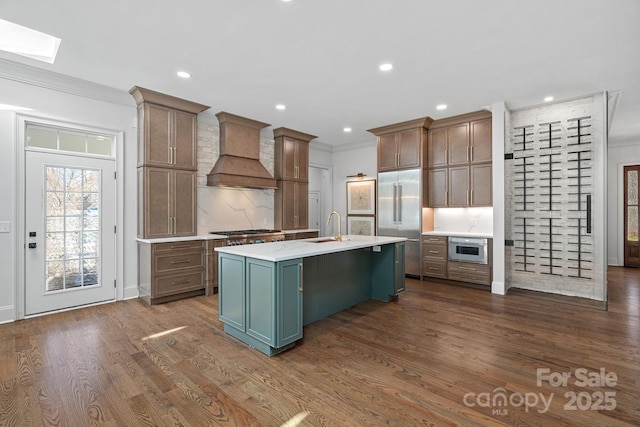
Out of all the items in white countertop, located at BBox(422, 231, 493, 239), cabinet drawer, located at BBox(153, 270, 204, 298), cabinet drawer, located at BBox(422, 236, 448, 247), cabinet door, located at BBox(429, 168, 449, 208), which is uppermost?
cabinet door, located at BBox(429, 168, 449, 208)

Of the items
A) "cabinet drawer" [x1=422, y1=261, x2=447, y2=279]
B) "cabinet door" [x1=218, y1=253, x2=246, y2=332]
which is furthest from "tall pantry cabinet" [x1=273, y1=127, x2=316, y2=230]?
"cabinet door" [x1=218, y1=253, x2=246, y2=332]

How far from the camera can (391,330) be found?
3326 mm

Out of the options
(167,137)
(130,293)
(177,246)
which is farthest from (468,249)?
(130,293)

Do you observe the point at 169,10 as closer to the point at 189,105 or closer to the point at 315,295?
the point at 189,105

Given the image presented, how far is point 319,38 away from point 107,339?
3682 mm

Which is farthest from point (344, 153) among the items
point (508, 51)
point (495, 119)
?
point (508, 51)

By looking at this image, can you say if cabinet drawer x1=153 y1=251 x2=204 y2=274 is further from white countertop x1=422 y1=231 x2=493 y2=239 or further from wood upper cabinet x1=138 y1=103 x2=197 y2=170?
white countertop x1=422 y1=231 x2=493 y2=239

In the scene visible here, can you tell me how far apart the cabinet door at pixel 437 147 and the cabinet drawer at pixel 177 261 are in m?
4.42

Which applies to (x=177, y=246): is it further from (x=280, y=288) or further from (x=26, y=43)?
(x=26, y=43)

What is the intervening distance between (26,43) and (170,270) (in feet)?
10.1

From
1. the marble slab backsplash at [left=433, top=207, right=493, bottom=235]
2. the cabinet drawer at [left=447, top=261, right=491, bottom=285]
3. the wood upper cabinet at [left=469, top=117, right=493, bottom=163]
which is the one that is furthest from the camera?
the marble slab backsplash at [left=433, top=207, right=493, bottom=235]

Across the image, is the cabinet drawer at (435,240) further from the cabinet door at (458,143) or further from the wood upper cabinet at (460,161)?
the cabinet door at (458,143)

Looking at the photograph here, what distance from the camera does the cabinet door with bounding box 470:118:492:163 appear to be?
5.17 metres

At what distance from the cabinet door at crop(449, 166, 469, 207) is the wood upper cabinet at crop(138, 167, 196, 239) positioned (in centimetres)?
446
